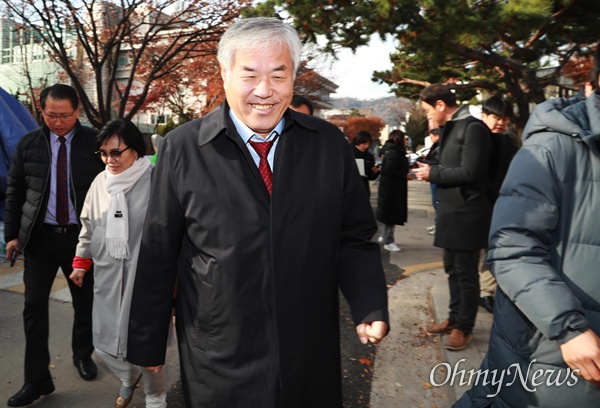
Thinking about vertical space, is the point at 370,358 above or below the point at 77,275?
below

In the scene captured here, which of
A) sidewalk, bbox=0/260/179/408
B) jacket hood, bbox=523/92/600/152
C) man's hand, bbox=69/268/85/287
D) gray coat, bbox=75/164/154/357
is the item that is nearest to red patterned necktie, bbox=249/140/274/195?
jacket hood, bbox=523/92/600/152

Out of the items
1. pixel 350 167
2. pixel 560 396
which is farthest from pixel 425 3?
pixel 560 396

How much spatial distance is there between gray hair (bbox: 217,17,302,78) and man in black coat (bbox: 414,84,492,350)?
232cm

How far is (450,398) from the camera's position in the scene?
3.28 metres

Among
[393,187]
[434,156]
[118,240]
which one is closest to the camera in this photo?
[118,240]

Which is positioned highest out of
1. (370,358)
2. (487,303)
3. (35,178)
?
(35,178)

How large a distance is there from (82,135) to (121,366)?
5.15 ft

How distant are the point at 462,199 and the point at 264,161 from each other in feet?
8.15

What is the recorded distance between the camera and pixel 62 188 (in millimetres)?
3342

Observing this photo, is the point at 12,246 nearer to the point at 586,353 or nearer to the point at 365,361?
the point at 365,361

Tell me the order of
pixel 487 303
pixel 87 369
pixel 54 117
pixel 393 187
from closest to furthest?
pixel 54 117 < pixel 87 369 < pixel 487 303 < pixel 393 187

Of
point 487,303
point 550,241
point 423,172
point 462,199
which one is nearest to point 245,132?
point 550,241

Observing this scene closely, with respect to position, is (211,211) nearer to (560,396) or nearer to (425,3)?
(560,396)

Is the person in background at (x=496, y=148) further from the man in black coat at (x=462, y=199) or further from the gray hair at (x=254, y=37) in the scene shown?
the gray hair at (x=254, y=37)
